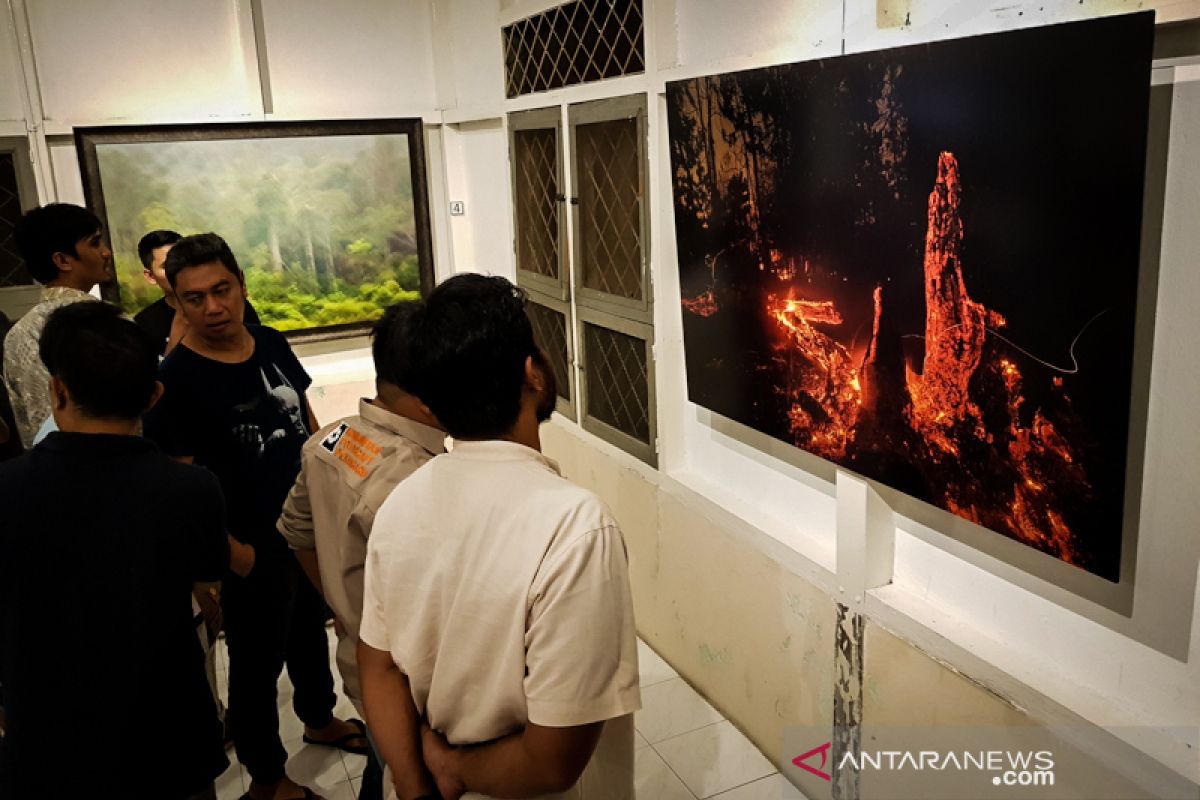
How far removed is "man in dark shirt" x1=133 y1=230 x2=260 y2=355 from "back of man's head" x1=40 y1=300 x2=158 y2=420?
4.21ft

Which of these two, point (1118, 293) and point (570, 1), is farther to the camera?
point (570, 1)

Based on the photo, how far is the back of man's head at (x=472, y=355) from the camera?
120cm

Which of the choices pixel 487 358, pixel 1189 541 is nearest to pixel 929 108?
pixel 1189 541

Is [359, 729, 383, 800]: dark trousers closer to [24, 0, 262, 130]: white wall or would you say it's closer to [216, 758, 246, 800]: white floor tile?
[216, 758, 246, 800]: white floor tile

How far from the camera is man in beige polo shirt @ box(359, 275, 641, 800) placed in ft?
3.76

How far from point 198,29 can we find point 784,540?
3802 millimetres

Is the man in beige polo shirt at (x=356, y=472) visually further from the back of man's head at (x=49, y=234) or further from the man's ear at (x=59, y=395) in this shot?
the back of man's head at (x=49, y=234)

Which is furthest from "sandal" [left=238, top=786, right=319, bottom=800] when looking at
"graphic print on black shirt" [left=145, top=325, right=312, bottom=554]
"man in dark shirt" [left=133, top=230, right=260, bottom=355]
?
"man in dark shirt" [left=133, top=230, right=260, bottom=355]

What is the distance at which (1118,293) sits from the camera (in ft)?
4.81

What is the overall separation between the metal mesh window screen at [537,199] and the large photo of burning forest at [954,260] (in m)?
1.38

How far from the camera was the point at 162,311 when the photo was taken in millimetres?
3275

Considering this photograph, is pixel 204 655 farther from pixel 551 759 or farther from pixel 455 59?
pixel 455 59

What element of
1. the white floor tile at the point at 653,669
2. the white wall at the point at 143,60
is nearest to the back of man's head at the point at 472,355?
the white floor tile at the point at 653,669

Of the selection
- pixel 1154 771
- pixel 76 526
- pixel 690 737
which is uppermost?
pixel 76 526
